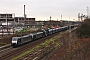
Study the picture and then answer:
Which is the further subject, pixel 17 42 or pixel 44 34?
pixel 44 34

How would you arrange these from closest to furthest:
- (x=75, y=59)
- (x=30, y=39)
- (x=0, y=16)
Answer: (x=75, y=59) < (x=30, y=39) < (x=0, y=16)

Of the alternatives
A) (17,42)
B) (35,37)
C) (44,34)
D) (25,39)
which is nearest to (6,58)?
(17,42)

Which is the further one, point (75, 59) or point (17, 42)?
point (17, 42)

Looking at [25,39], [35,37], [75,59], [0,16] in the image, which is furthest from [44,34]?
[0,16]

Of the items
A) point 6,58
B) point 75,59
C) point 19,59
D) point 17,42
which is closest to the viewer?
point 75,59

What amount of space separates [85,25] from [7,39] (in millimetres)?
21742

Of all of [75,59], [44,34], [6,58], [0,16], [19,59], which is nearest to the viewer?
[75,59]

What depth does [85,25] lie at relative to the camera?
57.3 meters

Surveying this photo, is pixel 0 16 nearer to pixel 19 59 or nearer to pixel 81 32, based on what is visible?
pixel 81 32

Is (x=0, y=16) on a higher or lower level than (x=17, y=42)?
higher

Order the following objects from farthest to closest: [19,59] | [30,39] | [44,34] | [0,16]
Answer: [0,16]
[44,34]
[30,39]
[19,59]

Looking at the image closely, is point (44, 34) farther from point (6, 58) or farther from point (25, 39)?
point (6, 58)

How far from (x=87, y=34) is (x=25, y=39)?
59.1 ft

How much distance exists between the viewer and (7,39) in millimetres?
56375
